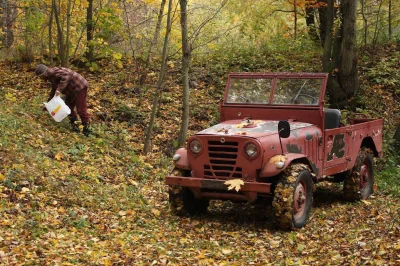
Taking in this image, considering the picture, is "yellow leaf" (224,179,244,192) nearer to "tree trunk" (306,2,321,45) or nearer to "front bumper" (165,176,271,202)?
"front bumper" (165,176,271,202)

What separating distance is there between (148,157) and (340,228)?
504 centimetres

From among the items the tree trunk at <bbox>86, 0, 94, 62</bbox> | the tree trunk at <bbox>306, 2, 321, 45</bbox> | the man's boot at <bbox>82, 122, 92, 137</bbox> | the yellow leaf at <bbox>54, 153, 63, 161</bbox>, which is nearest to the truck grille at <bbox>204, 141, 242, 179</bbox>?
the yellow leaf at <bbox>54, 153, 63, 161</bbox>

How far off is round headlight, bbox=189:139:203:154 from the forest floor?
104cm

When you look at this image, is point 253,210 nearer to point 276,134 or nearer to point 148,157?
point 276,134

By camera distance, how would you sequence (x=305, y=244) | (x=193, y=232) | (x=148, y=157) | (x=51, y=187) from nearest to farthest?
(x=305, y=244), (x=193, y=232), (x=51, y=187), (x=148, y=157)

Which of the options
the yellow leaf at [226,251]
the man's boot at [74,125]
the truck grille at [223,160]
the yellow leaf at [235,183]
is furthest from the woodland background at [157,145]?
the truck grille at [223,160]

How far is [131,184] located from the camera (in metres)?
9.55

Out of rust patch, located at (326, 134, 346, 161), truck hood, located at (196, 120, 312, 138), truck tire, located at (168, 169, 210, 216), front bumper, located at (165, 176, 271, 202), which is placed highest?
truck hood, located at (196, 120, 312, 138)

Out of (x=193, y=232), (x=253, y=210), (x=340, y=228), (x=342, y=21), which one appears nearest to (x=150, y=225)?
(x=193, y=232)

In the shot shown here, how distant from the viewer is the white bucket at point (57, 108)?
10828 millimetres

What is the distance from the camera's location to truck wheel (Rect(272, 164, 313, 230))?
23.5 ft

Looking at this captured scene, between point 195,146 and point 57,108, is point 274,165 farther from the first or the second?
point 57,108

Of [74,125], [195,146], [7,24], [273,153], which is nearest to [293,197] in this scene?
[273,153]

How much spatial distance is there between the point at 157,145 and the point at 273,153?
5.18 m
